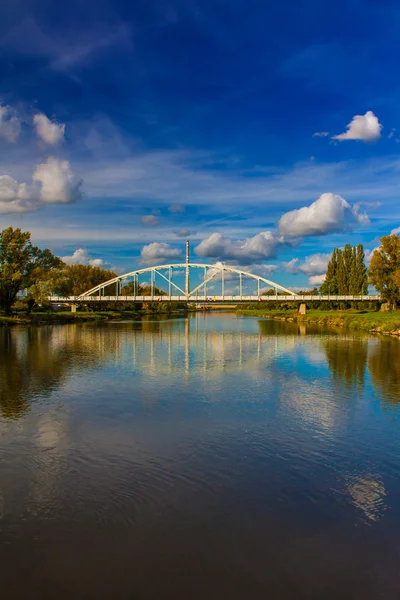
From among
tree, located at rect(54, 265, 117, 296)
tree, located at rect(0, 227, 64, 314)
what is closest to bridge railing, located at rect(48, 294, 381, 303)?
tree, located at rect(54, 265, 117, 296)

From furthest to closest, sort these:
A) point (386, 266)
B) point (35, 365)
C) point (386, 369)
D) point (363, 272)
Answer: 1. point (363, 272)
2. point (386, 266)
3. point (35, 365)
4. point (386, 369)

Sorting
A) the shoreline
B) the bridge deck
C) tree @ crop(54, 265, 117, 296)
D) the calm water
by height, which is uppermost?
tree @ crop(54, 265, 117, 296)

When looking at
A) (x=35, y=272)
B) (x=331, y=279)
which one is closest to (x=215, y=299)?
(x=331, y=279)

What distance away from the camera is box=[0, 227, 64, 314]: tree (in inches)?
2410

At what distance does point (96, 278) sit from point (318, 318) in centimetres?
5483

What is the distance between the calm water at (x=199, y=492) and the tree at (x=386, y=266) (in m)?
52.8

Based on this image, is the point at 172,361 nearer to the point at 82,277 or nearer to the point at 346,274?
the point at 346,274

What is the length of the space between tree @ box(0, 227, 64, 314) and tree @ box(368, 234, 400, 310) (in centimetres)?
4637

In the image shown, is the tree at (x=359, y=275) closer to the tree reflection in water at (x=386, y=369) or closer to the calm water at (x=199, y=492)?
the tree reflection in water at (x=386, y=369)

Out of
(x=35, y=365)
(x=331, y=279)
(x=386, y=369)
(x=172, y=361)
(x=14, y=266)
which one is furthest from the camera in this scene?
(x=331, y=279)

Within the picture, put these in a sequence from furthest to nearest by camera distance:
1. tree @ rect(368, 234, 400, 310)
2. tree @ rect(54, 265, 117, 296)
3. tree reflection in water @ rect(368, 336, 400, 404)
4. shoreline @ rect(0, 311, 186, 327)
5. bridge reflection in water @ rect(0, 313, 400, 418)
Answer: tree @ rect(54, 265, 117, 296), tree @ rect(368, 234, 400, 310), shoreline @ rect(0, 311, 186, 327), bridge reflection in water @ rect(0, 313, 400, 418), tree reflection in water @ rect(368, 336, 400, 404)

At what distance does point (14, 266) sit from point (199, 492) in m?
58.6

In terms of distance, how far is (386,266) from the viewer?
2648 inches

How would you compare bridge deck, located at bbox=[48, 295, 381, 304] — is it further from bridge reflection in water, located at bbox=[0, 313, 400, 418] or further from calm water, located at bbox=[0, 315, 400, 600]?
calm water, located at bbox=[0, 315, 400, 600]
